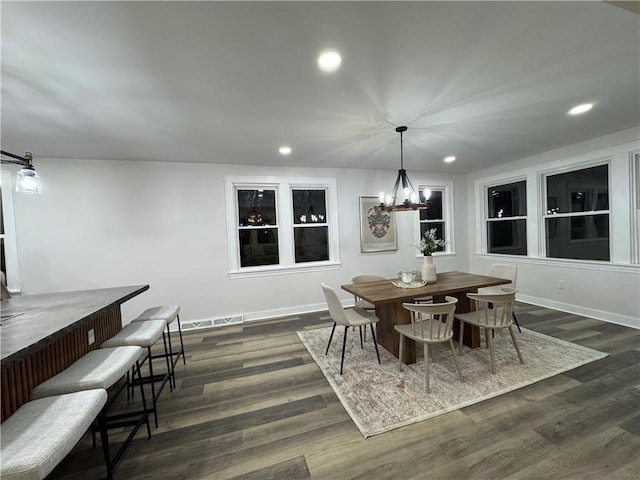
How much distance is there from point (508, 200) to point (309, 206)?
12.4 ft

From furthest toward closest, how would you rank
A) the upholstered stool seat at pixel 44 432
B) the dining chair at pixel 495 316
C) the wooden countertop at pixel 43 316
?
the dining chair at pixel 495 316 → the wooden countertop at pixel 43 316 → the upholstered stool seat at pixel 44 432

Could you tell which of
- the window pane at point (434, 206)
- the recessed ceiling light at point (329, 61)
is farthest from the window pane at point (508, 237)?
the recessed ceiling light at point (329, 61)

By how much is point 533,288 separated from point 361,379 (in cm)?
388

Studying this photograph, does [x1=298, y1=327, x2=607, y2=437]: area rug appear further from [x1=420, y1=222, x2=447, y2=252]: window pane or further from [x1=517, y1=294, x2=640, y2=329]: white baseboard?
[x1=420, y1=222, x2=447, y2=252]: window pane

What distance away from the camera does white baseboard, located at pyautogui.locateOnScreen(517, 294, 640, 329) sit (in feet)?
10.8

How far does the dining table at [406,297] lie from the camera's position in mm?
2586

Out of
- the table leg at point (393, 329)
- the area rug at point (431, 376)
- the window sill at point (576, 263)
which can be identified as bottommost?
the area rug at point (431, 376)

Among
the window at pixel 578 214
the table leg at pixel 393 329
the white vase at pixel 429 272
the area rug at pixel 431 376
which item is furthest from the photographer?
the window at pixel 578 214

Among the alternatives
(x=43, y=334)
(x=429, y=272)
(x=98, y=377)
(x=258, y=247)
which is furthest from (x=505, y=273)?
(x=43, y=334)

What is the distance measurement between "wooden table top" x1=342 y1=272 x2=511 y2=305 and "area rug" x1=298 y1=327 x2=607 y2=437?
2.34 ft

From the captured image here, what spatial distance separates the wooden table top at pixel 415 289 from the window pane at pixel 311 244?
5.25ft

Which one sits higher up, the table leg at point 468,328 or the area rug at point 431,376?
the table leg at point 468,328

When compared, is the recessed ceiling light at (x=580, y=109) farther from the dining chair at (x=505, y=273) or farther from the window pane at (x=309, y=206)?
the window pane at (x=309, y=206)

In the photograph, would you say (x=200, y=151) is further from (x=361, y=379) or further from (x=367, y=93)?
(x=361, y=379)
